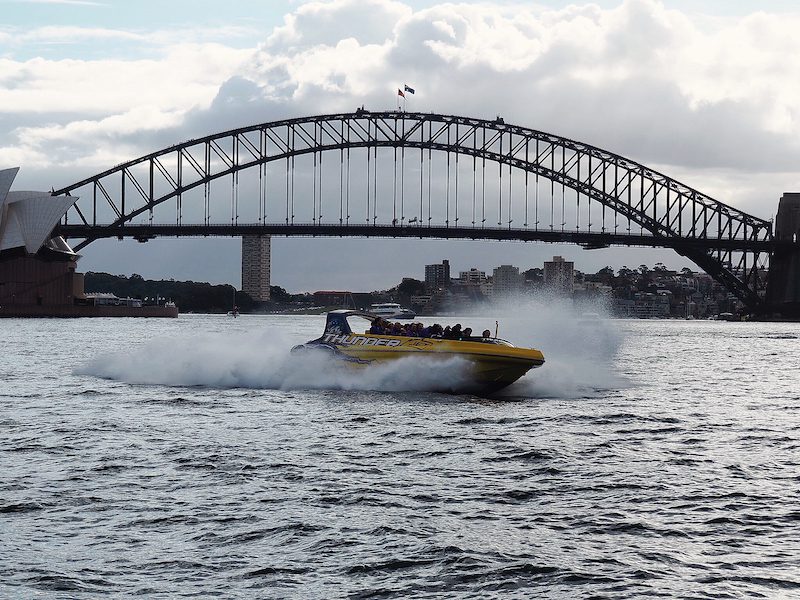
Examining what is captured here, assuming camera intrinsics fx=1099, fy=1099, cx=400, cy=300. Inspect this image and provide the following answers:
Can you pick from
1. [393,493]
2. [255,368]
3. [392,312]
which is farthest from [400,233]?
[393,493]

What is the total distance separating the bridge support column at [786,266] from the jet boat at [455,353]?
118039mm

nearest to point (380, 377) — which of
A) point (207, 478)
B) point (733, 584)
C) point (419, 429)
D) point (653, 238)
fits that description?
point (419, 429)

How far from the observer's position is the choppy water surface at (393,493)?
10047 millimetres

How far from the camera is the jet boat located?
2473 cm

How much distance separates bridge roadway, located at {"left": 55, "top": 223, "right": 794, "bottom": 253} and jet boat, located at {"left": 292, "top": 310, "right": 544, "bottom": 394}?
81.8 m

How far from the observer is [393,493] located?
13.8 m

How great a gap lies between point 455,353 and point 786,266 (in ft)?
396

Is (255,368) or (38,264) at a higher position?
(38,264)

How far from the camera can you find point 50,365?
3953cm

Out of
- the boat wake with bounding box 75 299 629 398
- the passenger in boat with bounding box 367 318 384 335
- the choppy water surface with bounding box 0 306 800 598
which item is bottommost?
the choppy water surface with bounding box 0 306 800 598

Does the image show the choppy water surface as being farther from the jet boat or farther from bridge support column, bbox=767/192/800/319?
bridge support column, bbox=767/192/800/319

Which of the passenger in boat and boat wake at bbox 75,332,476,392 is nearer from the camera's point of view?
boat wake at bbox 75,332,476,392

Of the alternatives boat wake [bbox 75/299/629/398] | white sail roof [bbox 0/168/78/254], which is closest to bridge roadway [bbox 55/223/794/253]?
white sail roof [bbox 0/168/78/254]

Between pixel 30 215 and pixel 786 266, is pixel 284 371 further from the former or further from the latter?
pixel 786 266
